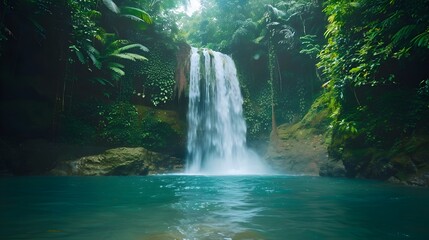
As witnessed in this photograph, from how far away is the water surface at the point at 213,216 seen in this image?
3080mm

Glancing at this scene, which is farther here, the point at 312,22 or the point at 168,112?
the point at 312,22

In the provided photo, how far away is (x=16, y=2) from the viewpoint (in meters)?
9.55

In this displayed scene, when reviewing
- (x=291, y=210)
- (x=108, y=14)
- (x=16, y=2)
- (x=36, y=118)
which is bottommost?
(x=291, y=210)

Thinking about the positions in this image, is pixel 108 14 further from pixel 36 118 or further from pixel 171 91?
pixel 36 118

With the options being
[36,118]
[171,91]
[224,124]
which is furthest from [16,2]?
[224,124]

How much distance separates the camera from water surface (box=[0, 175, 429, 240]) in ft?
10.1

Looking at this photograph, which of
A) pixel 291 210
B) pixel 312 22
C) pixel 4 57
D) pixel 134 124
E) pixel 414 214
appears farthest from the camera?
pixel 312 22

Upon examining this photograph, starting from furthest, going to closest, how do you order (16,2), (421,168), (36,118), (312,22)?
(312,22), (36,118), (16,2), (421,168)

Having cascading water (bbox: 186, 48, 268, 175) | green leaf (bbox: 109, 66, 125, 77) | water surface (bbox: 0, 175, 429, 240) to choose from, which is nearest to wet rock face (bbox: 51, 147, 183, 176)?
cascading water (bbox: 186, 48, 268, 175)

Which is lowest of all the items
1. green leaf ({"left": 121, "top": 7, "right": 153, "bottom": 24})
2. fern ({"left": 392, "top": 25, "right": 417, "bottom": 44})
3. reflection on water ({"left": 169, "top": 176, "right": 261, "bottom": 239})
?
reflection on water ({"left": 169, "top": 176, "right": 261, "bottom": 239})

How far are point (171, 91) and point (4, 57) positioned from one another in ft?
24.4

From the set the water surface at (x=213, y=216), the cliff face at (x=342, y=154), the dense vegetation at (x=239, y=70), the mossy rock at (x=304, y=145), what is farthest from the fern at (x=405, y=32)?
the mossy rock at (x=304, y=145)

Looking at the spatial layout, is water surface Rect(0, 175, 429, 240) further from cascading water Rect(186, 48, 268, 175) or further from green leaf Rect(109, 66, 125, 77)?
cascading water Rect(186, 48, 268, 175)

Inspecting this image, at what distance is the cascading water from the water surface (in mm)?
9139
